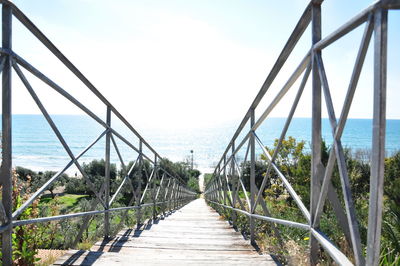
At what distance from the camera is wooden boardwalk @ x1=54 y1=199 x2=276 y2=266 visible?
212 centimetres

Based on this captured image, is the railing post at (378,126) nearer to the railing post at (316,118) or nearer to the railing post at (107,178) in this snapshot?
the railing post at (316,118)

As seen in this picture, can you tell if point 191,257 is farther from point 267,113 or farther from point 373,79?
point 373,79

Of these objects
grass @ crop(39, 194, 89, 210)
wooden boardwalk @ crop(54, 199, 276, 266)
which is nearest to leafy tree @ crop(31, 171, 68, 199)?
grass @ crop(39, 194, 89, 210)

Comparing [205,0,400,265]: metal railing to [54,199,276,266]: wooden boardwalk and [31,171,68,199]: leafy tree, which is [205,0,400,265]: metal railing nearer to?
[54,199,276,266]: wooden boardwalk

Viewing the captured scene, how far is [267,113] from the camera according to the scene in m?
2.44

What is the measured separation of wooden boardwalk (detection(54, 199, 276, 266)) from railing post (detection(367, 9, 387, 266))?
120cm

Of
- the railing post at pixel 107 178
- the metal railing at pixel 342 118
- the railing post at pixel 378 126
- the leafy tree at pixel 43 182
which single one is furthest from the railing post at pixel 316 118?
the leafy tree at pixel 43 182

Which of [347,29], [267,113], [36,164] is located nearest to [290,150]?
[267,113]

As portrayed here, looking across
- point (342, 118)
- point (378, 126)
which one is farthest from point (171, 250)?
point (378, 126)

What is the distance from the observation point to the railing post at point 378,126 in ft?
3.29

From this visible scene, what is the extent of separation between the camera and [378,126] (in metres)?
1.01

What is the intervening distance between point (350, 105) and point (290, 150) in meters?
6.64

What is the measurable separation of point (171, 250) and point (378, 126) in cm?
199

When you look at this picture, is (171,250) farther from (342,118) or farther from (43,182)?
(43,182)
